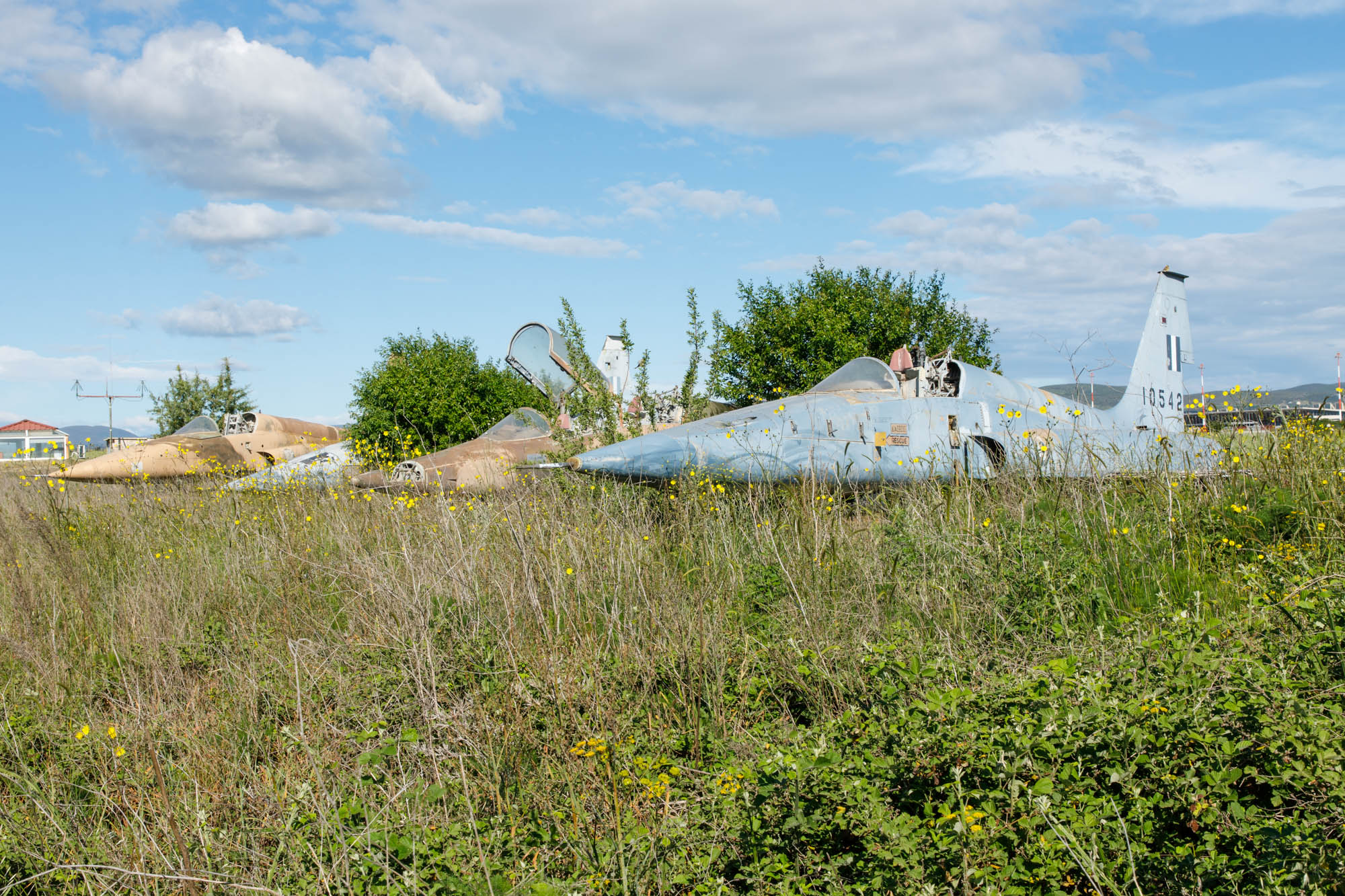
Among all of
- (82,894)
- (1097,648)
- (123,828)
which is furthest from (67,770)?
(1097,648)

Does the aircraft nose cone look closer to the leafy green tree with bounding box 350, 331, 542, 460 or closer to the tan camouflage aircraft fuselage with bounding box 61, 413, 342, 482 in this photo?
the tan camouflage aircraft fuselage with bounding box 61, 413, 342, 482

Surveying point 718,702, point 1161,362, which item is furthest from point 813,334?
point 718,702

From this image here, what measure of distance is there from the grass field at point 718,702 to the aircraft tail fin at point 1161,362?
23.4 ft

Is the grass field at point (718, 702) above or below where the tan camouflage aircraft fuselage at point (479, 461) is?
below

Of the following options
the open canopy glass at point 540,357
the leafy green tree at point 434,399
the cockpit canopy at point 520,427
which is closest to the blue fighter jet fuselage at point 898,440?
the open canopy glass at point 540,357

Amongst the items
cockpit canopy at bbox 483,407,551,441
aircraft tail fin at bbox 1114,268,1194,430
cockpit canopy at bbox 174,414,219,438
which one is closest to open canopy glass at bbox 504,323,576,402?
cockpit canopy at bbox 483,407,551,441

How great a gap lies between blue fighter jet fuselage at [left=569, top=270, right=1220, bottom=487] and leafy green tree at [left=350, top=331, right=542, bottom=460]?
7609mm

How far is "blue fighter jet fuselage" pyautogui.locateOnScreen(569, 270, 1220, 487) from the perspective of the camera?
6.20 meters

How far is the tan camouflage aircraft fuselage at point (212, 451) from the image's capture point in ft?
39.2

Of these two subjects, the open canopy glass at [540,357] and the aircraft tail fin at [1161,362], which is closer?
the open canopy glass at [540,357]

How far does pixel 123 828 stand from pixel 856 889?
2.51 metres

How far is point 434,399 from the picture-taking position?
50.2ft

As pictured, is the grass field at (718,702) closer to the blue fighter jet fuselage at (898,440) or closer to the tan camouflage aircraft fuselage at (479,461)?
the blue fighter jet fuselage at (898,440)

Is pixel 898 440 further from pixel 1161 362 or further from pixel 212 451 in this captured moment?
pixel 212 451
